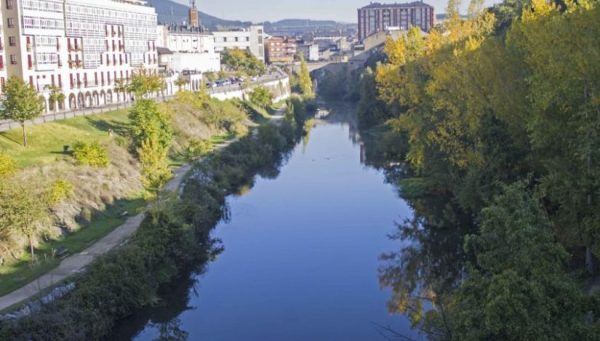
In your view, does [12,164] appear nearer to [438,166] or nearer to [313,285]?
[313,285]

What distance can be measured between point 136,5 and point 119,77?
9202mm

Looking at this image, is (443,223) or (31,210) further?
(443,223)

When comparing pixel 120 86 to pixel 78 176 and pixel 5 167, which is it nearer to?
pixel 78 176

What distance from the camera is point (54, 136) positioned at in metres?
42.1

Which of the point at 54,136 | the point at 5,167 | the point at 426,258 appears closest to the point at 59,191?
the point at 5,167

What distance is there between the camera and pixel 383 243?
33281 millimetres

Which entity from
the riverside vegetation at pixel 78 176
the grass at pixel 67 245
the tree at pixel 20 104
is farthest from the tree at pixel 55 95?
the grass at pixel 67 245

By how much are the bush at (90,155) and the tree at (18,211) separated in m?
11.1

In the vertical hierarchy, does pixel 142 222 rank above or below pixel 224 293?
above

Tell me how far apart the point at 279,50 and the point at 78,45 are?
113334 millimetres

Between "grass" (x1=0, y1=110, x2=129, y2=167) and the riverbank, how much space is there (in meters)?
7.13

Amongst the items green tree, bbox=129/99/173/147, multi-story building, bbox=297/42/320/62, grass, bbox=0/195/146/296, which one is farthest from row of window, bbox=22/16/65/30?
multi-story building, bbox=297/42/320/62

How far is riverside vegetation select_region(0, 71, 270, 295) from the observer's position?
25.1 m

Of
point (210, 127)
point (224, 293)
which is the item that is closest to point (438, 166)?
point (224, 293)
